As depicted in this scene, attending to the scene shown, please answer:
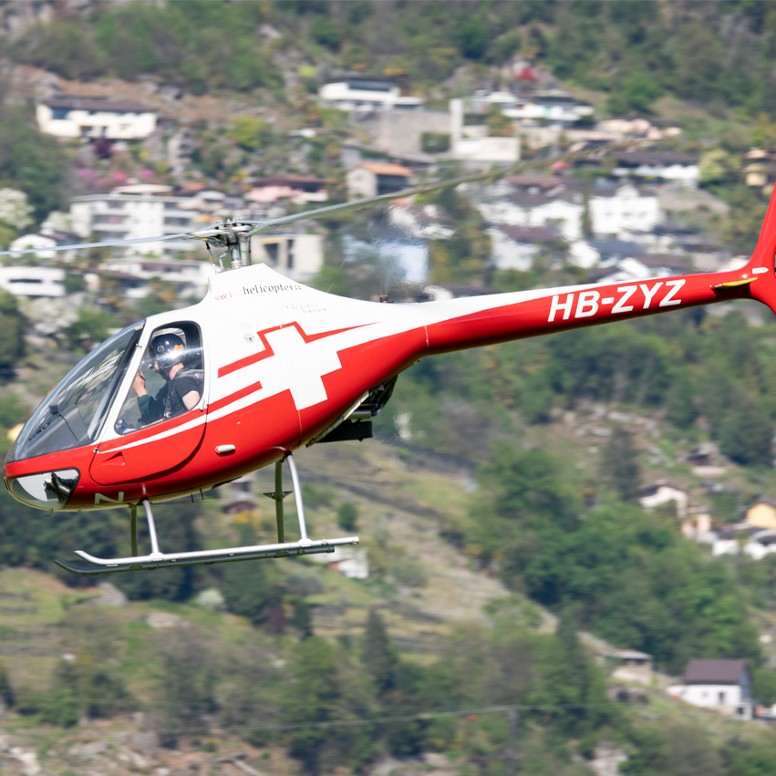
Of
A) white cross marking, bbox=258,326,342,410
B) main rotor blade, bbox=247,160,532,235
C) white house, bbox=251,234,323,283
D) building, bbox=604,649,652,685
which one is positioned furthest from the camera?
building, bbox=604,649,652,685

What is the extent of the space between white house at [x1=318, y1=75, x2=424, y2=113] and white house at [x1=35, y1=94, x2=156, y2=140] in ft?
41.5

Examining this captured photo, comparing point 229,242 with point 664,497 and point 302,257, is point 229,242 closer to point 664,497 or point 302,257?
point 302,257

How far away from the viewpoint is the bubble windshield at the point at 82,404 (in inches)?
340

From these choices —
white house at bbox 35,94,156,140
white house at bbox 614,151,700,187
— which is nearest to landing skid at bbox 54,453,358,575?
white house at bbox 614,151,700,187

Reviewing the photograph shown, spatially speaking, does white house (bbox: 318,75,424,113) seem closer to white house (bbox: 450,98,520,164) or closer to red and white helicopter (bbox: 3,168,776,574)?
white house (bbox: 450,98,520,164)

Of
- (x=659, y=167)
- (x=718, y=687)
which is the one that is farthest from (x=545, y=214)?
(x=659, y=167)

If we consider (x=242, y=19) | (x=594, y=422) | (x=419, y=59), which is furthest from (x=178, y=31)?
(x=594, y=422)

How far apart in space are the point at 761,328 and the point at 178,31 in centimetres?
5225

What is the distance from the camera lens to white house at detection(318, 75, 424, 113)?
321ft

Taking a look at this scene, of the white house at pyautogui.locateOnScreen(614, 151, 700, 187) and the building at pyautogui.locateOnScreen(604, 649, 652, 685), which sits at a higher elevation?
the white house at pyautogui.locateOnScreen(614, 151, 700, 187)

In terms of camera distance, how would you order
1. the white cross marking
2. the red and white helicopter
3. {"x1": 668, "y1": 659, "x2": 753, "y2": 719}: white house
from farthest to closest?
{"x1": 668, "y1": 659, "x2": 753, "y2": 719}: white house < the white cross marking < the red and white helicopter

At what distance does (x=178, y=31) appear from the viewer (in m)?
109

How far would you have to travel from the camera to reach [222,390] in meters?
8.68

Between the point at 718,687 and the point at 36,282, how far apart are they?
35.7 metres
